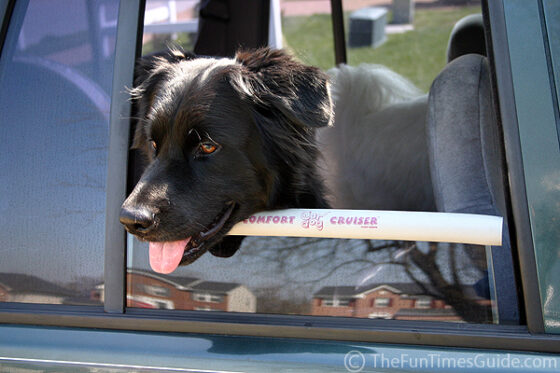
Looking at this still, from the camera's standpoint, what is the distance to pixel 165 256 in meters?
1.74

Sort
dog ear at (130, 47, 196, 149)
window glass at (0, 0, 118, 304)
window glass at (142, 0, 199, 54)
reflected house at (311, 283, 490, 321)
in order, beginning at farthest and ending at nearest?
window glass at (142, 0, 199, 54) → dog ear at (130, 47, 196, 149) → window glass at (0, 0, 118, 304) → reflected house at (311, 283, 490, 321)

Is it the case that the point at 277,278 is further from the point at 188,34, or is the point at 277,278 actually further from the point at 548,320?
the point at 188,34

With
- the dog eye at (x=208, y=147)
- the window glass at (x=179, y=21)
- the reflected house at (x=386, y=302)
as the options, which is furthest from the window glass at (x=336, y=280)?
the window glass at (x=179, y=21)

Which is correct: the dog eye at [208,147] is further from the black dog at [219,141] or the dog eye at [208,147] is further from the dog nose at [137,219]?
the dog nose at [137,219]

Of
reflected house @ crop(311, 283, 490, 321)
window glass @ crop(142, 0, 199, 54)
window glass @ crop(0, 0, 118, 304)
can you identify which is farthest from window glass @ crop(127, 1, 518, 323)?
window glass @ crop(142, 0, 199, 54)

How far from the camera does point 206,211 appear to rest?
6.27 feet

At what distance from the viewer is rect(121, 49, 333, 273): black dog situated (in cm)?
184

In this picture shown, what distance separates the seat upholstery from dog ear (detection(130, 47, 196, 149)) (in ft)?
3.55

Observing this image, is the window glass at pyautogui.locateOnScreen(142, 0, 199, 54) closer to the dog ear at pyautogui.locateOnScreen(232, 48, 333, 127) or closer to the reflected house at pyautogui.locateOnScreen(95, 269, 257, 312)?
the dog ear at pyautogui.locateOnScreen(232, 48, 333, 127)

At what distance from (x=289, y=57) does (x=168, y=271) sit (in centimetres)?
96

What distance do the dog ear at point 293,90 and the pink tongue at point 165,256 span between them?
1.95 feet

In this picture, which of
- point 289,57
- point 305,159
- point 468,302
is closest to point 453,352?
point 468,302

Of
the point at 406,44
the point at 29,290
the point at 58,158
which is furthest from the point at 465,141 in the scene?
the point at 406,44

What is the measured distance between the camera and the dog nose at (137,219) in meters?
1.60
